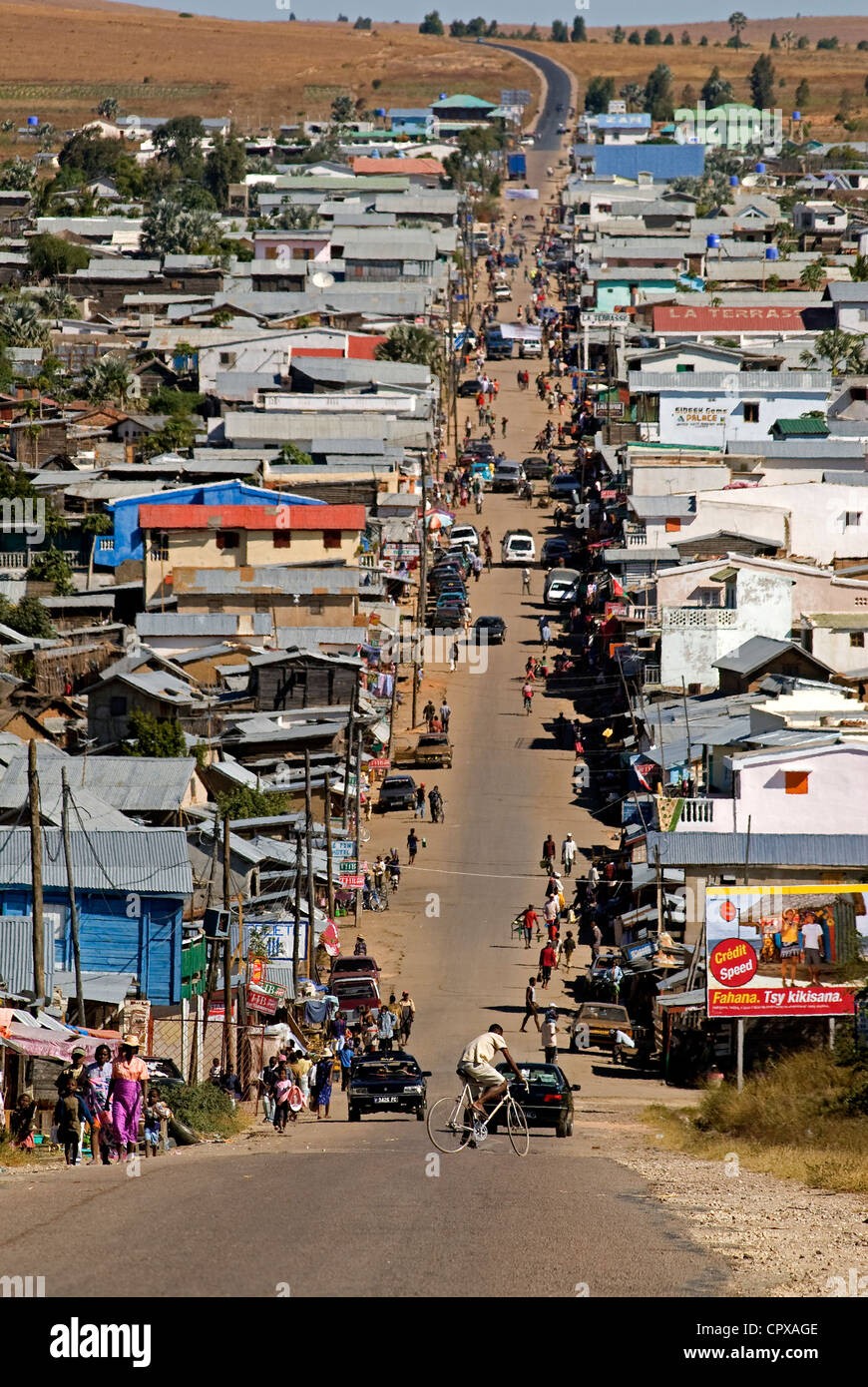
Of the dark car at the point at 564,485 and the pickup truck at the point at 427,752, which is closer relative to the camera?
the pickup truck at the point at 427,752

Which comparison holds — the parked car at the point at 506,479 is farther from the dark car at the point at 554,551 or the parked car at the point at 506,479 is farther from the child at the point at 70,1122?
the child at the point at 70,1122

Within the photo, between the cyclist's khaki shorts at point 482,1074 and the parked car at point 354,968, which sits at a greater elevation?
the cyclist's khaki shorts at point 482,1074

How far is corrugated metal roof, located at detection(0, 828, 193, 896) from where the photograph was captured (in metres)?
37.7

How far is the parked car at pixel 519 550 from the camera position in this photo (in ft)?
243

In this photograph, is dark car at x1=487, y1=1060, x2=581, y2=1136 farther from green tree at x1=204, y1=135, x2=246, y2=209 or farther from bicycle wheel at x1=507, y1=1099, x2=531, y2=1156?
green tree at x1=204, y1=135, x2=246, y2=209

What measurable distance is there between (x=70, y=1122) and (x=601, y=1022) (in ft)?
53.1

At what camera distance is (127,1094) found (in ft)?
63.5

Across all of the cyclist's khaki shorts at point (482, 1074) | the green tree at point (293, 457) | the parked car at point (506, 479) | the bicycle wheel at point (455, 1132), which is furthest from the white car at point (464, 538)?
the cyclist's khaki shorts at point (482, 1074)

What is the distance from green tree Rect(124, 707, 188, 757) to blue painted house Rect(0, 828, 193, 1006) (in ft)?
42.0

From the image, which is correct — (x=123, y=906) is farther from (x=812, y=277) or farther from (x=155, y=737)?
(x=812, y=277)

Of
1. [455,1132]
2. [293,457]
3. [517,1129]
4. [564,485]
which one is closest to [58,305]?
[293,457]

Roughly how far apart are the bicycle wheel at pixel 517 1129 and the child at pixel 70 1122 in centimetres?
396
